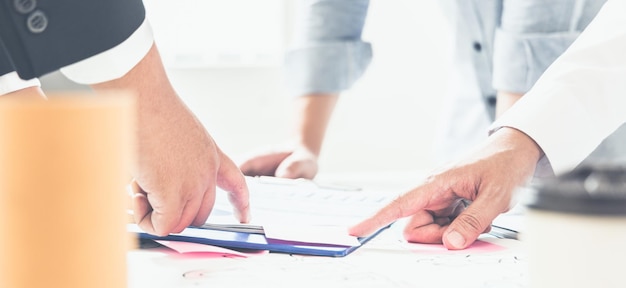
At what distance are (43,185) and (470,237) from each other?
22.9 inches

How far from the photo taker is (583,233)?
462 mm

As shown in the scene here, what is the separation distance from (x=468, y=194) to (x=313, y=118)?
68cm

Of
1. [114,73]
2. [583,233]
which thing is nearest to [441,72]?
[114,73]

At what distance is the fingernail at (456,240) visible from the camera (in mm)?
910

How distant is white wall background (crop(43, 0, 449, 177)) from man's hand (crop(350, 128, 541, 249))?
1.92 m

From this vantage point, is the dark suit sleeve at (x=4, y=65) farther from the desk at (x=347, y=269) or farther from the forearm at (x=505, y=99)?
the forearm at (x=505, y=99)

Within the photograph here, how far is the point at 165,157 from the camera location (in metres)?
0.79

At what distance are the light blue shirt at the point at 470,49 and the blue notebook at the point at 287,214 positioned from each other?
0.35 meters

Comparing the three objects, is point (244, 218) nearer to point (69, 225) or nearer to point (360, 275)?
point (360, 275)

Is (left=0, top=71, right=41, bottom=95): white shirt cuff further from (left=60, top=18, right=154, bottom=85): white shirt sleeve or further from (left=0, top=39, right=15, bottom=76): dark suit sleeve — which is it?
(left=60, top=18, right=154, bottom=85): white shirt sleeve

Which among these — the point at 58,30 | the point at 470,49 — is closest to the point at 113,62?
the point at 58,30

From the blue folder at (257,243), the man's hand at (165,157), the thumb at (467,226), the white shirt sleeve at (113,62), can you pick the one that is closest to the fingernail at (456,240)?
the thumb at (467,226)

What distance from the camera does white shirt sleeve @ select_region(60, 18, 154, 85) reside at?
753 millimetres

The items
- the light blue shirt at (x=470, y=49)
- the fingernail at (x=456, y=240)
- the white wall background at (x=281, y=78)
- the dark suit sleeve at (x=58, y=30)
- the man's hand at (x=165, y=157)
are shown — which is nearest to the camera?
the dark suit sleeve at (x=58, y=30)
